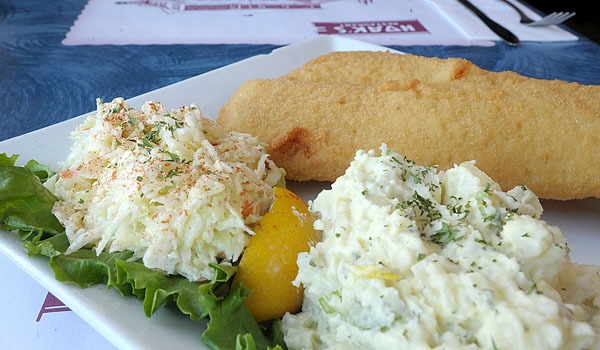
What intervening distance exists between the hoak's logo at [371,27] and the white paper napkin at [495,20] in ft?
1.25

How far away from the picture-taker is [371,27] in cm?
492

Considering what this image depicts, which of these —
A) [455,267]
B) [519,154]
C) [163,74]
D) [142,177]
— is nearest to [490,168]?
[519,154]

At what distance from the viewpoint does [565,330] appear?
130 centimetres

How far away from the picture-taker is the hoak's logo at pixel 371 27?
483cm

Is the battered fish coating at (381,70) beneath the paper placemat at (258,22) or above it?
above

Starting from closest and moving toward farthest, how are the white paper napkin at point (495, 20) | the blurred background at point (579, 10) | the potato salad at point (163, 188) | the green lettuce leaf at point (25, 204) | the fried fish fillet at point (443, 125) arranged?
1. the potato salad at point (163, 188)
2. the green lettuce leaf at point (25, 204)
3. the fried fish fillet at point (443, 125)
4. the white paper napkin at point (495, 20)
5. the blurred background at point (579, 10)

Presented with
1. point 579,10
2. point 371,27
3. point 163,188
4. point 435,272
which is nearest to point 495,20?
point 371,27

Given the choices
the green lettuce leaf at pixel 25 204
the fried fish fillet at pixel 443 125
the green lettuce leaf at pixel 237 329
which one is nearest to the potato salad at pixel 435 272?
the green lettuce leaf at pixel 237 329

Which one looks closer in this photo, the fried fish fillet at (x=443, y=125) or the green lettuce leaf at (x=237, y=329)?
the green lettuce leaf at (x=237, y=329)

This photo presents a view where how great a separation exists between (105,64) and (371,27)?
7.50 ft

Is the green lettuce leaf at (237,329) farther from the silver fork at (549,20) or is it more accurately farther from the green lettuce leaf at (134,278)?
the silver fork at (549,20)

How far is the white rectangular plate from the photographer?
1.61m

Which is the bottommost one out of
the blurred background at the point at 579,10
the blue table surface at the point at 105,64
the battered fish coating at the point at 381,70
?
the blue table surface at the point at 105,64

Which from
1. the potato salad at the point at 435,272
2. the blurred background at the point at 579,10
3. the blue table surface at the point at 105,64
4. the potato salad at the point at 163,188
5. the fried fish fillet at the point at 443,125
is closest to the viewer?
the potato salad at the point at 435,272
